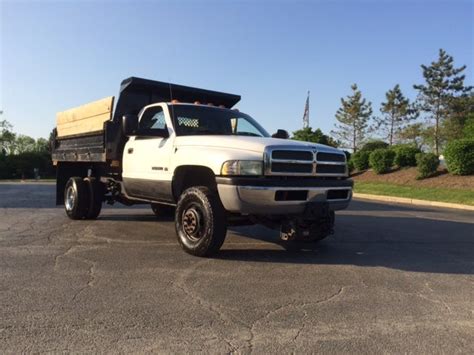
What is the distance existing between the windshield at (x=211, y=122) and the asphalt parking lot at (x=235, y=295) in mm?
1707

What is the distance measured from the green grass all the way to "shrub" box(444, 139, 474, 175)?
1.55m

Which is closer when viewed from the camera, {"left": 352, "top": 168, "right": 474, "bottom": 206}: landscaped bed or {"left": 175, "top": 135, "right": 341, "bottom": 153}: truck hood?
{"left": 175, "top": 135, "right": 341, "bottom": 153}: truck hood

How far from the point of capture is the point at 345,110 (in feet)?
167

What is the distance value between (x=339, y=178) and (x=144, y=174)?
297 cm

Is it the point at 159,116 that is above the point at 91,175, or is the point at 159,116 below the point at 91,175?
above

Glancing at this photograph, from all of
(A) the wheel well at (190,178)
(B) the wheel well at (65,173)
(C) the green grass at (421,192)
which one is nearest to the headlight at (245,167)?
(A) the wheel well at (190,178)

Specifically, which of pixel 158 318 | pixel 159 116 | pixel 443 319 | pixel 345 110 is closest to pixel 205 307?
pixel 158 318

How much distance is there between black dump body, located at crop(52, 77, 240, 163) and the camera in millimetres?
8281

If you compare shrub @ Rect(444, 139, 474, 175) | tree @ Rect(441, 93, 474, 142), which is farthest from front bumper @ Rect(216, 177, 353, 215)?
tree @ Rect(441, 93, 474, 142)

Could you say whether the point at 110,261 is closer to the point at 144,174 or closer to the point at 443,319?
the point at 144,174

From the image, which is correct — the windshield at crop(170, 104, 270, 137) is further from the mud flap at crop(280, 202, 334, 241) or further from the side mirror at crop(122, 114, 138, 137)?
the mud flap at crop(280, 202, 334, 241)

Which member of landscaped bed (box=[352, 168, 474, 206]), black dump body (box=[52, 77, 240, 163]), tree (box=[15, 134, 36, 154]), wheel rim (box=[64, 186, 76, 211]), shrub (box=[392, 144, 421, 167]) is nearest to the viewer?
black dump body (box=[52, 77, 240, 163])

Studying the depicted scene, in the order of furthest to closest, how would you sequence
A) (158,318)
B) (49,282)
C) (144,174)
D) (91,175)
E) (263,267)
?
1. (91,175)
2. (144,174)
3. (263,267)
4. (49,282)
5. (158,318)

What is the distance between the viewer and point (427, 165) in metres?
21.1
